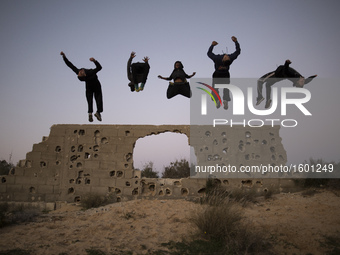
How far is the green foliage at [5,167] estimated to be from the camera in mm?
18511

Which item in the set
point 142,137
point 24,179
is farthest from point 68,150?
point 142,137

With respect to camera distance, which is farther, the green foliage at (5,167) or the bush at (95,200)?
the green foliage at (5,167)

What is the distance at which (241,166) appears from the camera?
1353cm

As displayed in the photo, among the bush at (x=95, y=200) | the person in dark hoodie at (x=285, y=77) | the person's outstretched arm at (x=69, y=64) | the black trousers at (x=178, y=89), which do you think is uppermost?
the person's outstretched arm at (x=69, y=64)

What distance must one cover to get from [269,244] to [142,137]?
7221mm

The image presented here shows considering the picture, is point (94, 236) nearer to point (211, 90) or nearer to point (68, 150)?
point (211, 90)

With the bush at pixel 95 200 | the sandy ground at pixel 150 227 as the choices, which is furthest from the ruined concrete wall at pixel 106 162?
the sandy ground at pixel 150 227

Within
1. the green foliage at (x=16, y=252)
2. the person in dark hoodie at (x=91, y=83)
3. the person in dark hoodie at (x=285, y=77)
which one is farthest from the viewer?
the person in dark hoodie at (x=285, y=77)

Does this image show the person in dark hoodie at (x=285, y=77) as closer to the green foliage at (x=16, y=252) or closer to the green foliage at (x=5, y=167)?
the green foliage at (x=16, y=252)

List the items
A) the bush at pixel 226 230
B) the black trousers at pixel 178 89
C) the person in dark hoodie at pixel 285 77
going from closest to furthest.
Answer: the person in dark hoodie at pixel 285 77 → the black trousers at pixel 178 89 → the bush at pixel 226 230

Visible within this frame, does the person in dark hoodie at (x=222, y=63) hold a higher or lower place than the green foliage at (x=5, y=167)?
higher

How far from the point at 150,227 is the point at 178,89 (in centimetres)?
446

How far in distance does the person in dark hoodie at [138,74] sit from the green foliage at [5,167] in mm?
14180

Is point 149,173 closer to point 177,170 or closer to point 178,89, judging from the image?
point 177,170
